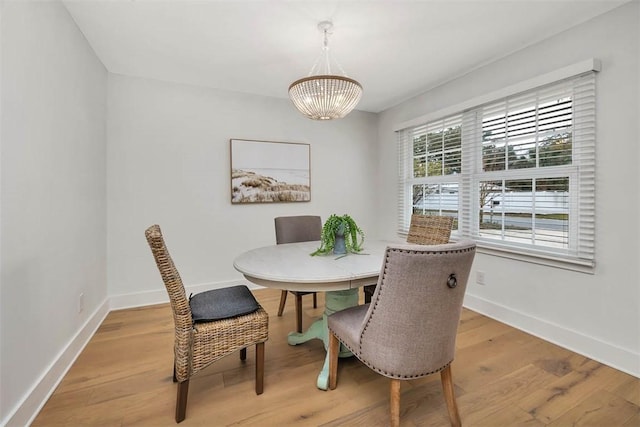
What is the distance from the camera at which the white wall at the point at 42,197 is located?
4.37 feet

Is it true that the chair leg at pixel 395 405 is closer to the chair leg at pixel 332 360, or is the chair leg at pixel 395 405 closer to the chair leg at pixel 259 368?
the chair leg at pixel 332 360

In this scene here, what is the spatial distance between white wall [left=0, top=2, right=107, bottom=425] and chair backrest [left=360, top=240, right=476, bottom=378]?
5.34 feet

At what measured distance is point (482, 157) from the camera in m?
2.81

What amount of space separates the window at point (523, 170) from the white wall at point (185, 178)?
5.06 ft

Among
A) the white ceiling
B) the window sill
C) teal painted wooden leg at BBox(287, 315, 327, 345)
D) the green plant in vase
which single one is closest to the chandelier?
the white ceiling

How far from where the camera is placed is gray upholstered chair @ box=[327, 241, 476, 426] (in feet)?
3.69

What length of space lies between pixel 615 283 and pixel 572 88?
1385 mm

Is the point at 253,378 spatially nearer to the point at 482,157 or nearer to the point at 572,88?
the point at 482,157

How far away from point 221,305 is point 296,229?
120 centimetres

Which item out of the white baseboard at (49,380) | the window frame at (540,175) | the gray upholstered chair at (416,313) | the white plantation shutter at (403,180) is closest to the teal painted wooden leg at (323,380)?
the gray upholstered chair at (416,313)

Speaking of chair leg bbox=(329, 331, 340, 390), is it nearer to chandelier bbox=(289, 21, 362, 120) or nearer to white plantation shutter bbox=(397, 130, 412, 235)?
chandelier bbox=(289, 21, 362, 120)

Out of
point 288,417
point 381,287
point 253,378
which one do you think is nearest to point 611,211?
point 381,287

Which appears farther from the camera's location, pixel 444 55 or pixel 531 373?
pixel 444 55

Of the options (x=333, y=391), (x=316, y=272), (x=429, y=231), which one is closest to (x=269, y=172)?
(x=429, y=231)
